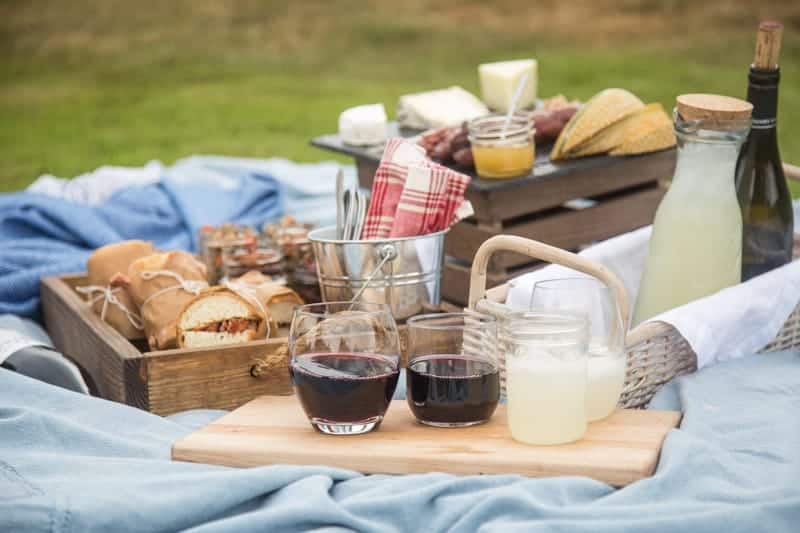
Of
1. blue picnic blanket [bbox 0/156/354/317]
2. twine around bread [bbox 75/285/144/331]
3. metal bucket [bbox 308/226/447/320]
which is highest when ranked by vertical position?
metal bucket [bbox 308/226/447/320]

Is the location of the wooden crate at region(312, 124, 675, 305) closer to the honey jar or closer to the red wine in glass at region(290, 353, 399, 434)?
the honey jar

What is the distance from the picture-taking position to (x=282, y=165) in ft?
12.5

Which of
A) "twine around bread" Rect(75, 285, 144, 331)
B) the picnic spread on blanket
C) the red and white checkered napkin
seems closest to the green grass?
the picnic spread on blanket

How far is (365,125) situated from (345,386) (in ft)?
4.22

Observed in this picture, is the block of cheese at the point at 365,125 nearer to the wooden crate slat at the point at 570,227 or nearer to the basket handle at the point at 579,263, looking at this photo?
the wooden crate slat at the point at 570,227

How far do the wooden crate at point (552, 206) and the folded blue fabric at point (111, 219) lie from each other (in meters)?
0.56

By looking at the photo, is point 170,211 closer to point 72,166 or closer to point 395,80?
point 72,166

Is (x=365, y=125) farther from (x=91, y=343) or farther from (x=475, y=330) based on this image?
(x=475, y=330)

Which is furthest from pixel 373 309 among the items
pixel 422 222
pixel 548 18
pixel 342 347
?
pixel 548 18

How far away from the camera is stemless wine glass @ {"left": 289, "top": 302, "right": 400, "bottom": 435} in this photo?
1.55 m

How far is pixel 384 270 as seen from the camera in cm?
201

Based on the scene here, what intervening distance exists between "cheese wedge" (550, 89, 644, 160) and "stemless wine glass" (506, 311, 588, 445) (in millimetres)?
1030

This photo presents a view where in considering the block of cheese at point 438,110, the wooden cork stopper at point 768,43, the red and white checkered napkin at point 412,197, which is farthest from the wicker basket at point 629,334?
the block of cheese at point 438,110

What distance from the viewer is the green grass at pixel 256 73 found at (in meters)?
6.18
